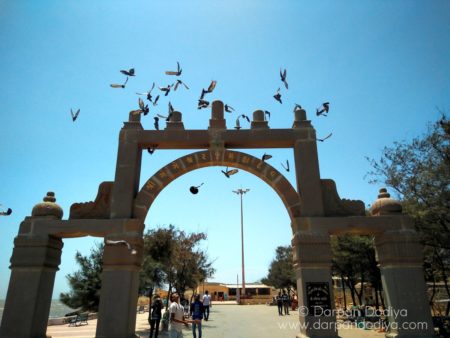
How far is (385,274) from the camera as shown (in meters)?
9.40

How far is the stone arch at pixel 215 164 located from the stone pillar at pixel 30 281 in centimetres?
265

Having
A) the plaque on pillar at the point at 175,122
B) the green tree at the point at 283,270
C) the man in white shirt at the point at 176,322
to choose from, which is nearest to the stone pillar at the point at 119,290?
the man in white shirt at the point at 176,322

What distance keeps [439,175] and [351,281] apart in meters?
16.3

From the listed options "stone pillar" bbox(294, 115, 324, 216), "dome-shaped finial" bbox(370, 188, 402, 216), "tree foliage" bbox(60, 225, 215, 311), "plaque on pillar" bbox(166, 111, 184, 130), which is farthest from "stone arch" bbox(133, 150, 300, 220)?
"tree foliage" bbox(60, 225, 215, 311)

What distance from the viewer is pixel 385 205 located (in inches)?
388

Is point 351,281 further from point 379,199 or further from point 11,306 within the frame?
point 11,306

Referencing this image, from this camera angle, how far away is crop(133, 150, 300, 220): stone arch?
1013 centimetres

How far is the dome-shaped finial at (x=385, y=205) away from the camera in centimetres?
978

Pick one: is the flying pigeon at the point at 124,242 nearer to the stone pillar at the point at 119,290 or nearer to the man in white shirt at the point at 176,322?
the stone pillar at the point at 119,290

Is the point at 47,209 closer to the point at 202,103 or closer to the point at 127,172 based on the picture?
the point at 127,172

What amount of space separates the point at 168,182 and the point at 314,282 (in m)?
5.29

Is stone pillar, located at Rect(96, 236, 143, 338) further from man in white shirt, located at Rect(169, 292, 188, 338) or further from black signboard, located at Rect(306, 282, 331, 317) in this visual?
black signboard, located at Rect(306, 282, 331, 317)

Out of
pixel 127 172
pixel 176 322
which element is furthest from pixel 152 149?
pixel 176 322

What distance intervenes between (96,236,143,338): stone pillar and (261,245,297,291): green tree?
32.0 m
